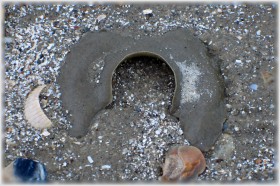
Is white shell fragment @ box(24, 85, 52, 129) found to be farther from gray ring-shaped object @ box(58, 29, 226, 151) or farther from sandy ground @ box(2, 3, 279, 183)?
gray ring-shaped object @ box(58, 29, 226, 151)

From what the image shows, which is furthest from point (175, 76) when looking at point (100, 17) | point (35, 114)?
point (35, 114)

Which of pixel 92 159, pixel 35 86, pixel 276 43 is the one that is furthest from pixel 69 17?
pixel 276 43

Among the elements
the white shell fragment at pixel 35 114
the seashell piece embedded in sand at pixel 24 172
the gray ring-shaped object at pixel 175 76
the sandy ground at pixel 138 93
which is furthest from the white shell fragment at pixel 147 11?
the seashell piece embedded in sand at pixel 24 172

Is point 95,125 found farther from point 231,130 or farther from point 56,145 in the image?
point 231,130

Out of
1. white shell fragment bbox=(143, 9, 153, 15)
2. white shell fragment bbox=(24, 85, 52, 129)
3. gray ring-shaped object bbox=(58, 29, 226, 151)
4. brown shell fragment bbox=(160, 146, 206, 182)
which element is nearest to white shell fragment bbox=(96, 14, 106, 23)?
gray ring-shaped object bbox=(58, 29, 226, 151)

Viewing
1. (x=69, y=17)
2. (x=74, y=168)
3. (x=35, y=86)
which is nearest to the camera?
(x=74, y=168)

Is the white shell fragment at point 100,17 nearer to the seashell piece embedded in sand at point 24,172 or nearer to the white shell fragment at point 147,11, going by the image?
the white shell fragment at point 147,11
